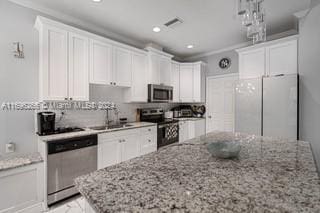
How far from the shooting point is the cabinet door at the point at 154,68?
3551 millimetres

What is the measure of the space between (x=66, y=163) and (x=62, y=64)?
4.54 ft

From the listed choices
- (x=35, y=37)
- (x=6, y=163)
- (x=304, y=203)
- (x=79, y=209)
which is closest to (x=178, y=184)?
(x=304, y=203)

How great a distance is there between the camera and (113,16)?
8.57 feet

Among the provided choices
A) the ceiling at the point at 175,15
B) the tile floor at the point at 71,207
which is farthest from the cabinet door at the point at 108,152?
the ceiling at the point at 175,15

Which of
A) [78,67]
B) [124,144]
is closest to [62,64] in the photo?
[78,67]

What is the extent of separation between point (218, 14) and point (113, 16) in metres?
1.70

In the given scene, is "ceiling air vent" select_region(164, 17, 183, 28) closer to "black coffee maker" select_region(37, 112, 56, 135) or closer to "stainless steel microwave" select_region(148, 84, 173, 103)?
"stainless steel microwave" select_region(148, 84, 173, 103)

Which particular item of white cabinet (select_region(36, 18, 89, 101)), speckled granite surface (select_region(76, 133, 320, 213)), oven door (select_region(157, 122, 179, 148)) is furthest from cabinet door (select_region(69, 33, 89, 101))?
speckled granite surface (select_region(76, 133, 320, 213))

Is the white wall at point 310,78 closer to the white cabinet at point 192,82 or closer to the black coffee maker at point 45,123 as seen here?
the white cabinet at point 192,82

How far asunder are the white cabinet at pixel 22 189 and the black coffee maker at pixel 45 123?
44cm

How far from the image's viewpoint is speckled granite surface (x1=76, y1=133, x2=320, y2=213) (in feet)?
2.02

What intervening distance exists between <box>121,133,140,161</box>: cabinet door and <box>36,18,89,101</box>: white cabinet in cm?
99

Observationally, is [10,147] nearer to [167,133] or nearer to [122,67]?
[122,67]

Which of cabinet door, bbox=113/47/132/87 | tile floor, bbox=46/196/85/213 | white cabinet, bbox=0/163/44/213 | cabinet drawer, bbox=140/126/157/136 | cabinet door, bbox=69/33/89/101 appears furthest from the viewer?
cabinet drawer, bbox=140/126/157/136
